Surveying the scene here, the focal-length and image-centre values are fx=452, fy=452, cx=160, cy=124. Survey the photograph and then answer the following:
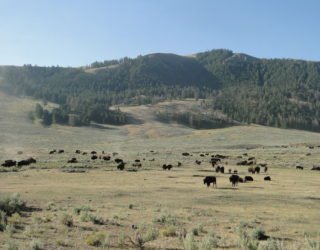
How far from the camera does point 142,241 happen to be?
574 inches

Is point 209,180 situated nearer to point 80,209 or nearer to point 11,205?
point 80,209

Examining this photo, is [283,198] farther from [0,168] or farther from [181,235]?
[0,168]

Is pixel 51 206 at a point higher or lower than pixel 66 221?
lower

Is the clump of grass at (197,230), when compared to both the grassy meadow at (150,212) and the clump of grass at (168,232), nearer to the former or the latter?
the grassy meadow at (150,212)

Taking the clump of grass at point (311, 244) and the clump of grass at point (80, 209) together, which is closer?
the clump of grass at point (311, 244)

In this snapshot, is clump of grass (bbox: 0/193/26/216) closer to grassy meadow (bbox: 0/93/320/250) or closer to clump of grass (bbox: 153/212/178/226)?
grassy meadow (bbox: 0/93/320/250)

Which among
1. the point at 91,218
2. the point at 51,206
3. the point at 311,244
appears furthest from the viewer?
the point at 51,206

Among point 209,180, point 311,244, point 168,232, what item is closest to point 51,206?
point 168,232

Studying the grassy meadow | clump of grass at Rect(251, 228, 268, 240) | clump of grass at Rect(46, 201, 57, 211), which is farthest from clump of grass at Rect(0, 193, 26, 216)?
clump of grass at Rect(251, 228, 268, 240)

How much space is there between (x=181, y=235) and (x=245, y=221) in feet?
12.7

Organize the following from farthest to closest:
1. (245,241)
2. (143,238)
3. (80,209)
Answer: (80,209) < (143,238) < (245,241)

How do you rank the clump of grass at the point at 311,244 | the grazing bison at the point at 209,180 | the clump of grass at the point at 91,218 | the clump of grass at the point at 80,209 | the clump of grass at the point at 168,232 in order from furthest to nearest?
the grazing bison at the point at 209,180 < the clump of grass at the point at 80,209 < the clump of grass at the point at 91,218 < the clump of grass at the point at 168,232 < the clump of grass at the point at 311,244

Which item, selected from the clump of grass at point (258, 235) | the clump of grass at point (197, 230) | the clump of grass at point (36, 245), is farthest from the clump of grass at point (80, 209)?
the clump of grass at point (258, 235)

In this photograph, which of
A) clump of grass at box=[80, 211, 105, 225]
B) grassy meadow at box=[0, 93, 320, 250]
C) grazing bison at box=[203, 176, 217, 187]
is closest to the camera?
grassy meadow at box=[0, 93, 320, 250]
